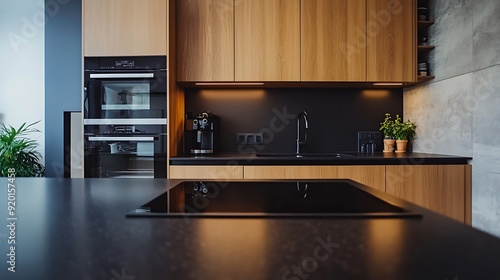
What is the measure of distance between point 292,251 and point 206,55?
2.31 meters

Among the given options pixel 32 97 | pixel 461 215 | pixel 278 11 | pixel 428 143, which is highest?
pixel 278 11

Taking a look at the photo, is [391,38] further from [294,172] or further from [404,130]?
[294,172]

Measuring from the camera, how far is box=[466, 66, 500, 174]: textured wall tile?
77.9 inches

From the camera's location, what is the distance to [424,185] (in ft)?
7.73

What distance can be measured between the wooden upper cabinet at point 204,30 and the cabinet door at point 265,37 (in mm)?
73

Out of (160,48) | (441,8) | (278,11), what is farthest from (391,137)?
(160,48)

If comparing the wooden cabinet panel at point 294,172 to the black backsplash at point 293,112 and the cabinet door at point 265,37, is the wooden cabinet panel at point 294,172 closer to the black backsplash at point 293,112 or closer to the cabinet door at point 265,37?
the black backsplash at point 293,112

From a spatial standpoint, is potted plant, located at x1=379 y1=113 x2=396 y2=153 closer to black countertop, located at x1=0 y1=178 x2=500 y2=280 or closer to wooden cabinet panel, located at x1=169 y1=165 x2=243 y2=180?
wooden cabinet panel, located at x1=169 y1=165 x2=243 y2=180

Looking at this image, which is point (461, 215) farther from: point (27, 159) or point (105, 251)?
point (27, 159)

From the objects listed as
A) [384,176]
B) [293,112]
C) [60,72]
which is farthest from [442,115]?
[60,72]

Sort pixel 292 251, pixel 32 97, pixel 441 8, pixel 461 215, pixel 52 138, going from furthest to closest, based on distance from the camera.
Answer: pixel 32 97 → pixel 52 138 → pixel 441 8 → pixel 461 215 → pixel 292 251

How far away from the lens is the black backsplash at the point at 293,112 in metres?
2.99

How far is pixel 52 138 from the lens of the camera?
278cm

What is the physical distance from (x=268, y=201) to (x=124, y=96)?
1.89 meters
